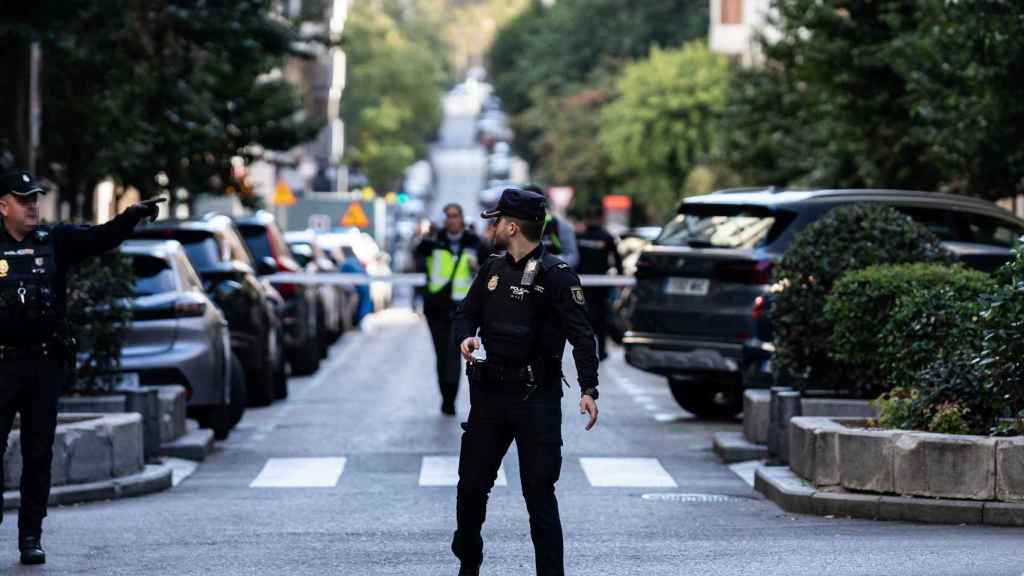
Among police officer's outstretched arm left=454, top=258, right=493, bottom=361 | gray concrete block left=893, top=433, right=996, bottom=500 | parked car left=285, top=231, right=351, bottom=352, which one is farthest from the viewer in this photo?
parked car left=285, top=231, right=351, bottom=352

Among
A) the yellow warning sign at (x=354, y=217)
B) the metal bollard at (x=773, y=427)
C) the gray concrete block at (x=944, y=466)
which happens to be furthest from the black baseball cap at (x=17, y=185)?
the yellow warning sign at (x=354, y=217)

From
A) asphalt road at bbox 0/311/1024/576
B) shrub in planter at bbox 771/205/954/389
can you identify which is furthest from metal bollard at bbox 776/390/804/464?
shrub in planter at bbox 771/205/954/389

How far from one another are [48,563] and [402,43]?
118m

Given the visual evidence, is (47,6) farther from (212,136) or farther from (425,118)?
(425,118)

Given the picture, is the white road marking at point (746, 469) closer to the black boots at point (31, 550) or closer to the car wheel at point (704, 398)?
the car wheel at point (704, 398)

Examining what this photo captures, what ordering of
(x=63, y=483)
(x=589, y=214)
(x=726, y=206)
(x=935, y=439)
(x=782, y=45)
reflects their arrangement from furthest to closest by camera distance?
(x=782, y=45), (x=589, y=214), (x=726, y=206), (x=63, y=483), (x=935, y=439)

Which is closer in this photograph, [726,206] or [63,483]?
[63,483]

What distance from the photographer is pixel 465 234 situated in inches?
748

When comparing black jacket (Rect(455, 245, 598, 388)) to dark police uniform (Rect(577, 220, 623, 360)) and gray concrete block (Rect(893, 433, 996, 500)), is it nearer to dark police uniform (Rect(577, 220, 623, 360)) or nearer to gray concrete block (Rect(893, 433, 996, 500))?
gray concrete block (Rect(893, 433, 996, 500))

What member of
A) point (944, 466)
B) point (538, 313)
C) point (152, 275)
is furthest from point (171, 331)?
point (538, 313)

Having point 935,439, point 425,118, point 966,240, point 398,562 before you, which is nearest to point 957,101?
point 966,240

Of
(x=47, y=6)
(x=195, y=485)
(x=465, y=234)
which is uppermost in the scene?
(x=47, y=6)

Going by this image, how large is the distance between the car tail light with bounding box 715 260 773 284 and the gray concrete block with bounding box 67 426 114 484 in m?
5.76

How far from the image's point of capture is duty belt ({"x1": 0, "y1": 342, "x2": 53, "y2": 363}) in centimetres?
1034
